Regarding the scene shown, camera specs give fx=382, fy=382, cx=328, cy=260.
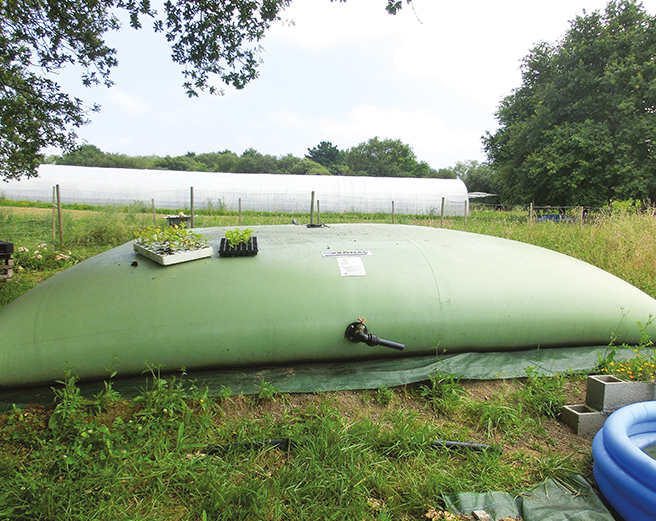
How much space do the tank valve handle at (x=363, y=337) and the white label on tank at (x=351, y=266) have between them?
0.39 meters

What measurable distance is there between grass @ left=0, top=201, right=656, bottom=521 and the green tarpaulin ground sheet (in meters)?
0.07

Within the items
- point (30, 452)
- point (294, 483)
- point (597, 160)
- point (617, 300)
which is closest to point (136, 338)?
point (30, 452)

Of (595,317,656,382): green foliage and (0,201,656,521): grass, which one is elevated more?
(595,317,656,382): green foliage

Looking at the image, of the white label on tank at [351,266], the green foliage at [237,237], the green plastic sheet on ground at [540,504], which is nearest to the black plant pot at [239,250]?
the green foliage at [237,237]

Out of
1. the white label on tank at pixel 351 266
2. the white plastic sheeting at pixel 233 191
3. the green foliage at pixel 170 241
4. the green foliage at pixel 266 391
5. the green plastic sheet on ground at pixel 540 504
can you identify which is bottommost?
the green plastic sheet on ground at pixel 540 504

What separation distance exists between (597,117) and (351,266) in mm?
16903

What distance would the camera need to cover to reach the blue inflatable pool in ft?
4.77

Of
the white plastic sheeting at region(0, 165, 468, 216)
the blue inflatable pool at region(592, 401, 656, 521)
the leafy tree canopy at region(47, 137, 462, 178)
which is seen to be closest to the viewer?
the blue inflatable pool at region(592, 401, 656, 521)

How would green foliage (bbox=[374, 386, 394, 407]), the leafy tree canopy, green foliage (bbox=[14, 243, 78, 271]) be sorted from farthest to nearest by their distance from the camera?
the leafy tree canopy, green foliage (bbox=[14, 243, 78, 271]), green foliage (bbox=[374, 386, 394, 407])

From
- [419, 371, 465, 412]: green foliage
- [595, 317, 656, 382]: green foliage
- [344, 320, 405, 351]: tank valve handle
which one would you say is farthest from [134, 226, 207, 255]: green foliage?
[595, 317, 656, 382]: green foliage

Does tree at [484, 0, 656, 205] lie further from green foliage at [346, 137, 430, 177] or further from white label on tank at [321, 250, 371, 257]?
green foliage at [346, 137, 430, 177]

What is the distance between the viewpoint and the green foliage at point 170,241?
2725 millimetres

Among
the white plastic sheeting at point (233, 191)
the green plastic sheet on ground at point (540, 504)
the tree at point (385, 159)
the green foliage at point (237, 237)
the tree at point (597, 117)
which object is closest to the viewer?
the green plastic sheet on ground at point (540, 504)

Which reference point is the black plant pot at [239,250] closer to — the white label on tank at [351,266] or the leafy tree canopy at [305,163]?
the white label on tank at [351,266]
